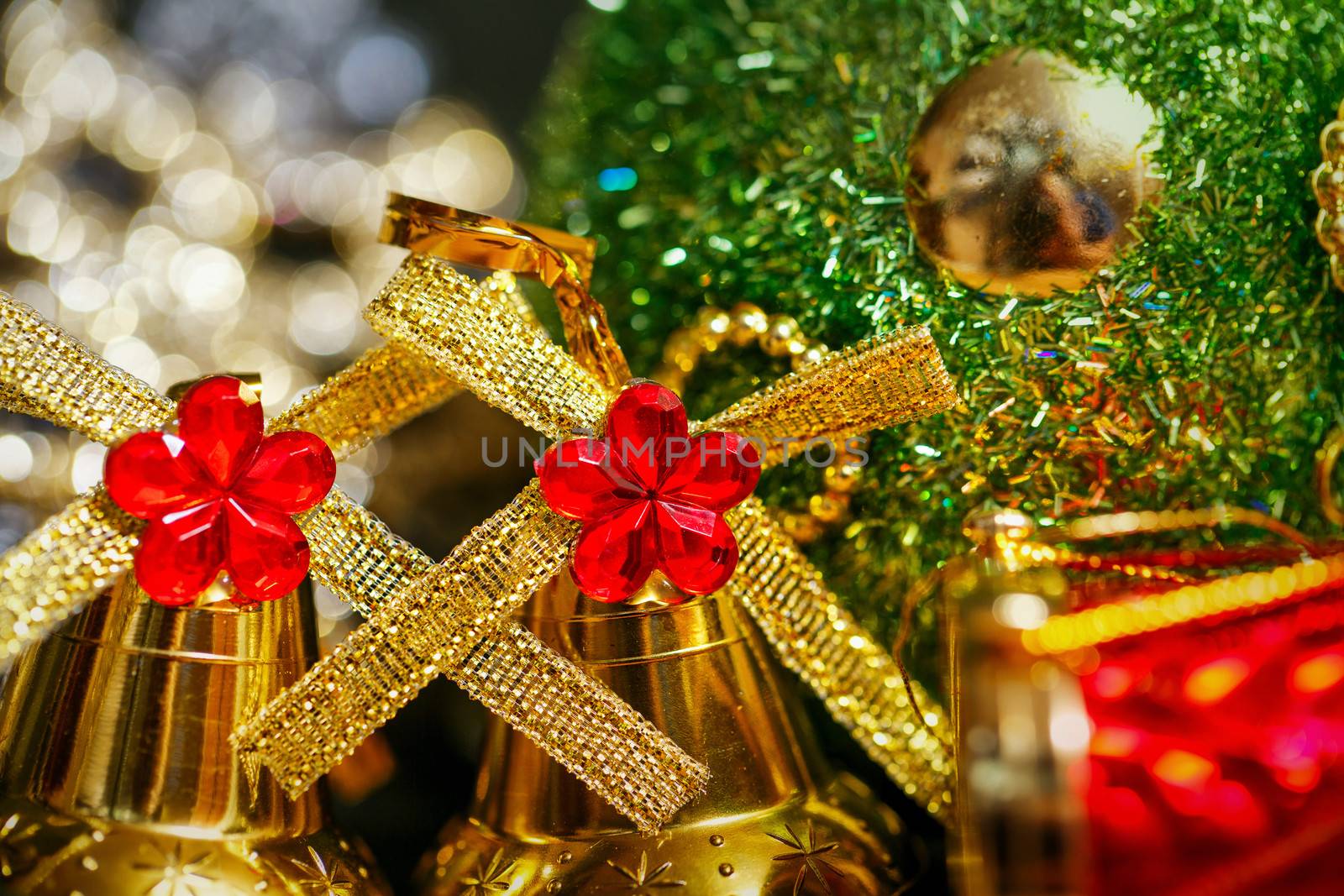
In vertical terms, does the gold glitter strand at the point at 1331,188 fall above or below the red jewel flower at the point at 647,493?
above

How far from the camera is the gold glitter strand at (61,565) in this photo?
0.37 metres

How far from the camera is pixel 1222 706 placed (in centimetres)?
32

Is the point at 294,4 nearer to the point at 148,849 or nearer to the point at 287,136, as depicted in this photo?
the point at 287,136

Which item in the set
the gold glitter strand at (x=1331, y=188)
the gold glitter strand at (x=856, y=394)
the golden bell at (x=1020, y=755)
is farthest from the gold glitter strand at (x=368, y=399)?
the gold glitter strand at (x=1331, y=188)

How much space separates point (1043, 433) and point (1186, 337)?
7 centimetres

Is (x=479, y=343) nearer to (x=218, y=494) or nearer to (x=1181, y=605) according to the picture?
(x=218, y=494)

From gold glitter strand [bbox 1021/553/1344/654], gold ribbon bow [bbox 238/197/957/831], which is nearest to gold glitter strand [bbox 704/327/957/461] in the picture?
gold ribbon bow [bbox 238/197/957/831]

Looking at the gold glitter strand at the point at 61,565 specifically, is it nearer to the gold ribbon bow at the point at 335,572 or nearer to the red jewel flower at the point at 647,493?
the gold ribbon bow at the point at 335,572

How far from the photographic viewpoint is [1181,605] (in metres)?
0.33

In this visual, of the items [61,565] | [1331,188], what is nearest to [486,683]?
[61,565]

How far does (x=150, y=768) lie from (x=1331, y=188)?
0.51 m

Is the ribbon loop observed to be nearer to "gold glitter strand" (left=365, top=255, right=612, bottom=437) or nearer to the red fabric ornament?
"gold glitter strand" (left=365, top=255, right=612, bottom=437)

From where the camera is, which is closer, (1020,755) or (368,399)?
(1020,755)

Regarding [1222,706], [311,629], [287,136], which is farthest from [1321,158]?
[287,136]
